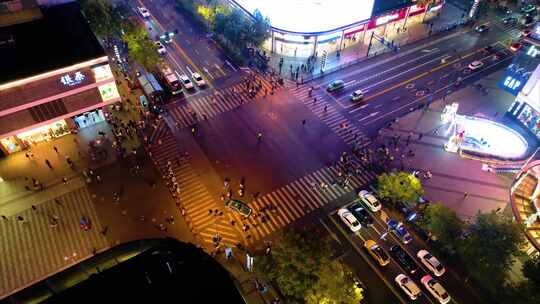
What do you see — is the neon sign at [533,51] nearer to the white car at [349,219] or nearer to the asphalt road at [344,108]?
the asphalt road at [344,108]

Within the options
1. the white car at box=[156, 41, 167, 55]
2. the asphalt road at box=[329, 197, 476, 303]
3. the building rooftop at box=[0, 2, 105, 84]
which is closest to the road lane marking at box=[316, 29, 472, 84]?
the asphalt road at box=[329, 197, 476, 303]

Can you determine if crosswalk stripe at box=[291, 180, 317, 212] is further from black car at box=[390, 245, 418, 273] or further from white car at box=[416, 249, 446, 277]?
white car at box=[416, 249, 446, 277]

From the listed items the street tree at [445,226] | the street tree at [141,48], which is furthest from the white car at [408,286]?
the street tree at [141,48]

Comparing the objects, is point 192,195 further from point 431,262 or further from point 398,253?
point 431,262

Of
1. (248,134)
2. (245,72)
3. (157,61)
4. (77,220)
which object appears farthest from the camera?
(245,72)

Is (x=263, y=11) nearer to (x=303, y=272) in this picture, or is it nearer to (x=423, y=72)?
(x=423, y=72)

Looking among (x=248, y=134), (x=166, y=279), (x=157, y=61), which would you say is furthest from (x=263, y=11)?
(x=166, y=279)

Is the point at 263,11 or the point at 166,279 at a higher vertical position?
the point at 263,11
